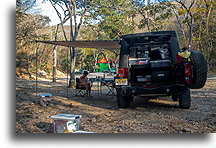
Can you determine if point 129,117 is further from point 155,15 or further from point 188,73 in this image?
point 155,15

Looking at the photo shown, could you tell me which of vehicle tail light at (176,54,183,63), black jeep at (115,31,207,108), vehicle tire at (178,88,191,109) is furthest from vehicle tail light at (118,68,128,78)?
vehicle tire at (178,88,191,109)

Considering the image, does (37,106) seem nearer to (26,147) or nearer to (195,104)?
(26,147)

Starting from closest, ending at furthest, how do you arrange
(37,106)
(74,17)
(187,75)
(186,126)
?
(186,126)
(187,75)
(37,106)
(74,17)

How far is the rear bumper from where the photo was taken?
476 centimetres

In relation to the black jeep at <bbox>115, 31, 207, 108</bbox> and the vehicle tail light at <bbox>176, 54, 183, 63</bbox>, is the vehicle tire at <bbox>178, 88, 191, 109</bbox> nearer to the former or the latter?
the black jeep at <bbox>115, 31, 207, 108</bbox>

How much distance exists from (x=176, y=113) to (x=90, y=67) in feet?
106

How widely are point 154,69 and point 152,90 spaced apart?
1.98 ft

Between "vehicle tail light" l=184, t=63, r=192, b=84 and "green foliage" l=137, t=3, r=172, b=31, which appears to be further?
"green foliage" l=137, t=3, r=172, b=31

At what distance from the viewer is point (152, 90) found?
4.85 meters

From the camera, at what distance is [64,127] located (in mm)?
3453

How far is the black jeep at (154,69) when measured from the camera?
477 cm

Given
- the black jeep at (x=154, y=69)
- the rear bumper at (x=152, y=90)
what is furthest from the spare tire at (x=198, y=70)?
the rear bumper at (x=152, y=90)
